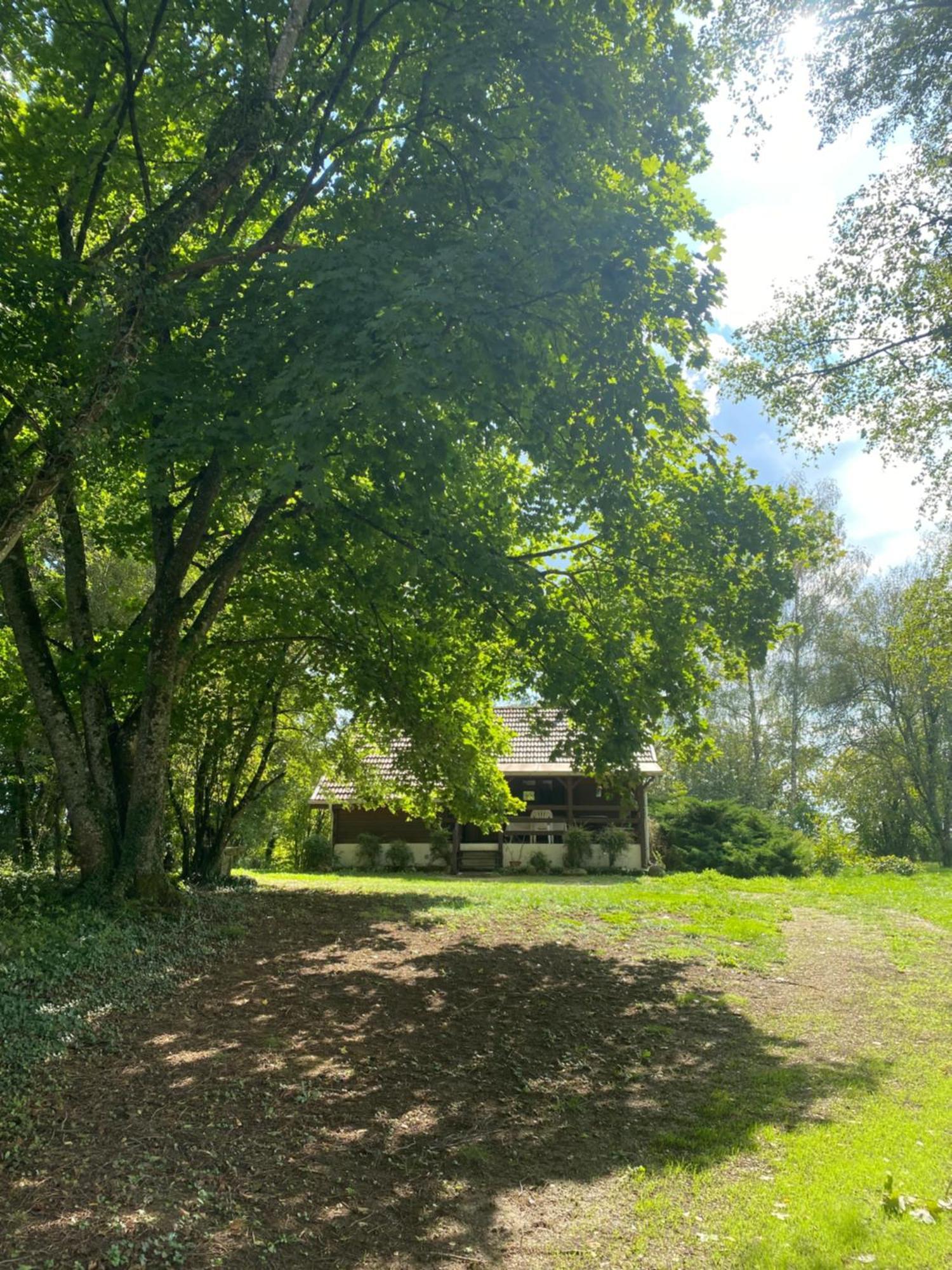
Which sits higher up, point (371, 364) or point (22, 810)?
point (371, 364)

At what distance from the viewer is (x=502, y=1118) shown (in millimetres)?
4754

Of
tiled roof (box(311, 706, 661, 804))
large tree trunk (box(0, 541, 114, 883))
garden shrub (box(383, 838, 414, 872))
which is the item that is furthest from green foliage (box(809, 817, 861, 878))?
large tree trunk (box(0, 541, 114, 883))

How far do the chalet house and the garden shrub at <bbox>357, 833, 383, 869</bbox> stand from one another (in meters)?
0.42

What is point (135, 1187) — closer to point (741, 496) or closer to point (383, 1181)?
point (383, 1181)

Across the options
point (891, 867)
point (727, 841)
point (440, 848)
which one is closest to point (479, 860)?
point (440, 848)

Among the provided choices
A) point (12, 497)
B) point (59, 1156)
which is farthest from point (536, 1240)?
point (12, 497)

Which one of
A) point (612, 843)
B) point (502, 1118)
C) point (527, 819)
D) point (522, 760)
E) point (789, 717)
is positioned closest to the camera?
point (502, 1118)

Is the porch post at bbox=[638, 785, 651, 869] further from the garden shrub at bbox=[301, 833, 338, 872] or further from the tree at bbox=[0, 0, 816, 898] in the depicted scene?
the tree at bbox=[0, 0, 816, 898]

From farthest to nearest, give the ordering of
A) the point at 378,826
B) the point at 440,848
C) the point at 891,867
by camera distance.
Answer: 1. the point at 378,826
2. the point at 440,848
3. the point at 891,867

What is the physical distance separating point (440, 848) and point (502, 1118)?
800 inches

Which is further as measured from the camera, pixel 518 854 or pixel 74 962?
pixel 518 854

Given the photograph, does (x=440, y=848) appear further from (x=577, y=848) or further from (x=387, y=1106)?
(x=387, y=1106)

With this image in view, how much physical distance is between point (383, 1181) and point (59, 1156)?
148 cm

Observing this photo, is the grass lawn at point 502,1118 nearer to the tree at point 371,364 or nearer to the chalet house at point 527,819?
the tree at point 371,364
